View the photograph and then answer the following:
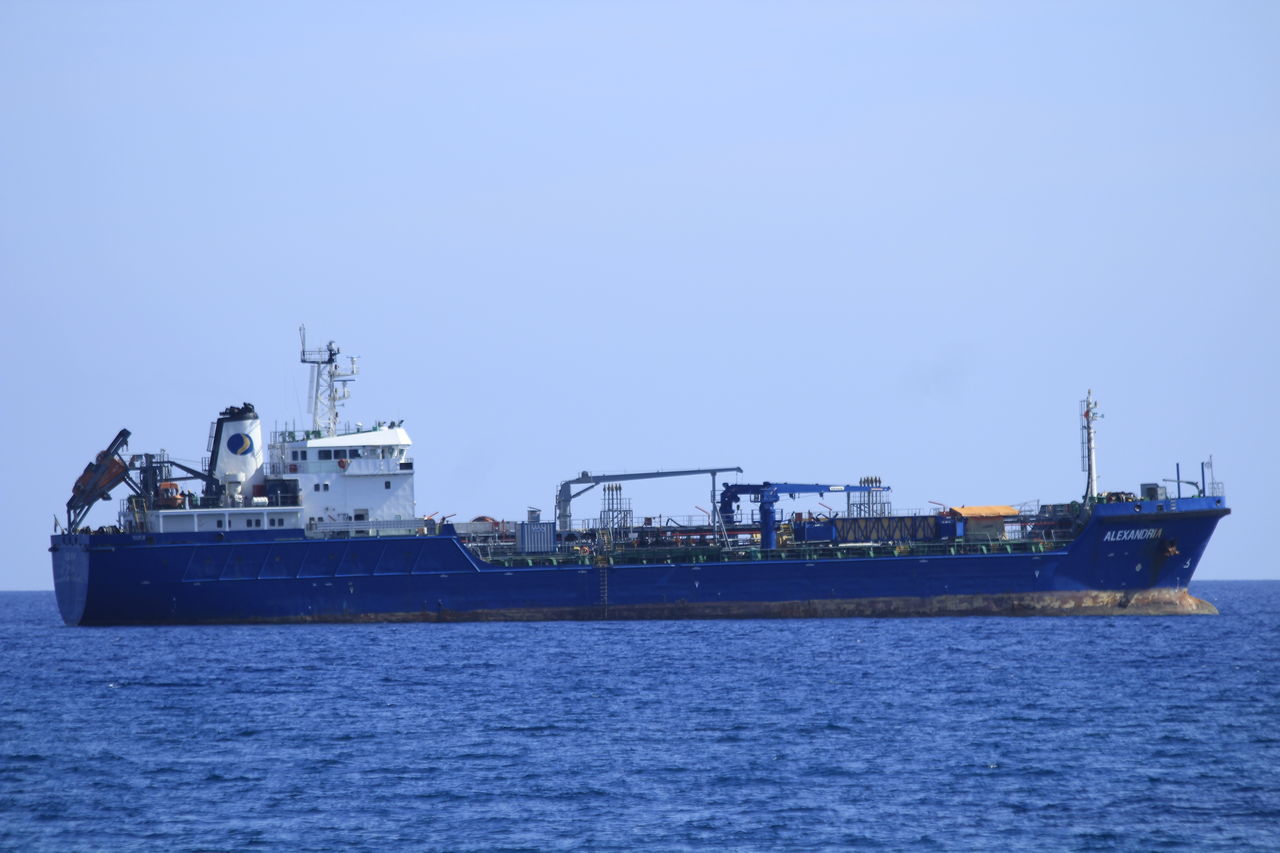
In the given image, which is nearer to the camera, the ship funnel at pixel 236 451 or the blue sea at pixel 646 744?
the blue sea at pixel 646 744

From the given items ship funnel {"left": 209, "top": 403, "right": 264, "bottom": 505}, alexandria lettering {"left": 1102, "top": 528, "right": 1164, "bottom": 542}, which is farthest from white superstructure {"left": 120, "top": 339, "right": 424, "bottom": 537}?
alexandria lettering {"left": 1102, "top": 528, "right": 1164, "bottom": 542}

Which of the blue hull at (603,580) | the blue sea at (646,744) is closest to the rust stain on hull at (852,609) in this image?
the blue hull at (603,580)

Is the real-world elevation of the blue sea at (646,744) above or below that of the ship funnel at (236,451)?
below

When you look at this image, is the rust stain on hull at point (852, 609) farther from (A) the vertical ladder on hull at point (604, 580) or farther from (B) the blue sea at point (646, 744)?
(B) the blue sea at point (646, 744)

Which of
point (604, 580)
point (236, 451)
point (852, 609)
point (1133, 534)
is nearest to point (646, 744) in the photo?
point (604, 580)

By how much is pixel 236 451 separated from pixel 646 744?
1298 inches

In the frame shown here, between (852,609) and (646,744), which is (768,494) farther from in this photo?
(646,744)

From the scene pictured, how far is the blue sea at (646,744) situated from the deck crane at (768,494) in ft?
22.2

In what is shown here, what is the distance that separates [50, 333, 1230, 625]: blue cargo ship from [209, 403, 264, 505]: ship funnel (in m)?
0.09

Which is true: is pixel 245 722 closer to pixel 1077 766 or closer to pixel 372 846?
pixel 372 846

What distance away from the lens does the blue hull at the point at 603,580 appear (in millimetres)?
56875

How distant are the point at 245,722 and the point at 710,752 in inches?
460

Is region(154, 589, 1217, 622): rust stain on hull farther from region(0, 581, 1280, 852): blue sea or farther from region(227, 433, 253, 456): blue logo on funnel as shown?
region(227, 433, 253, 456): blue logo on funnel

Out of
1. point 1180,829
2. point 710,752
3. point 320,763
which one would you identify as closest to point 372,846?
point 320,763
